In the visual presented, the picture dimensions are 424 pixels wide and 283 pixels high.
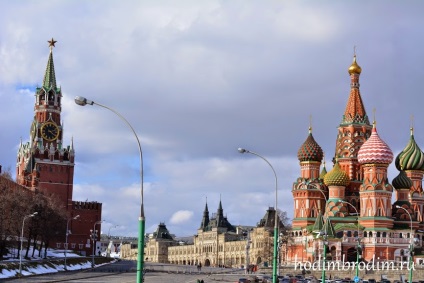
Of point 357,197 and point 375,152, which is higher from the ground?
point 375,152

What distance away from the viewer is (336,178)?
422 ft

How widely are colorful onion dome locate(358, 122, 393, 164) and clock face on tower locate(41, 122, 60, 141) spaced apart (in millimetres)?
63409

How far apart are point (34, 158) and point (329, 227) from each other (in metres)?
61.8

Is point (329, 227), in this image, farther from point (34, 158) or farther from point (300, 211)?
point (34, 158)

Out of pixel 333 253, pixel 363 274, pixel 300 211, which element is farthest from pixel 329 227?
pixel 363 274

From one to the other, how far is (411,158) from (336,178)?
13994 mm

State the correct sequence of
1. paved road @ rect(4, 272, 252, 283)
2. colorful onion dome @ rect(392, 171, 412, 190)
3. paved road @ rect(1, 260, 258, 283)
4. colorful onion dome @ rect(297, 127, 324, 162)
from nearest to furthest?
paved road @ rect(4, 272, 252, 283), paved road @ rect(1, 260, 258, 283), colorful onion dome @ rect(392, 171, 412, 190), colorful onion dome @ rect(297, 127, 324, 162)

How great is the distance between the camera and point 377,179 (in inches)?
4774

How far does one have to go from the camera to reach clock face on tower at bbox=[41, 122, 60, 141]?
513 ft

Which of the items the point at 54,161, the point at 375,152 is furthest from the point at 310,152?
the point at 54,161

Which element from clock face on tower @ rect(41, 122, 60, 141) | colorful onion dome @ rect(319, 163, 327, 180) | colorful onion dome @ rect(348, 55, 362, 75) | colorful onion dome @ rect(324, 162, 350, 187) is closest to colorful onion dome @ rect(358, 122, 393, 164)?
colorful onion dome @ rect(324, 162, 350, 187)

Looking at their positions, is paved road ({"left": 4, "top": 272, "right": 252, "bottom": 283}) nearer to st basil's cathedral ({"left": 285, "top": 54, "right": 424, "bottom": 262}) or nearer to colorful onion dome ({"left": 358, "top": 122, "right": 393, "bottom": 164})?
st basil's cathedral ({"left": 285, "top": 54, "right": 424, "bottom": 262})

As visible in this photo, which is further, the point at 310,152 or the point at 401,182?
the point at 310,152

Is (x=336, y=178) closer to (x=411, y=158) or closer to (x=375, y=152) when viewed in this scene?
(x=375, y=152)
